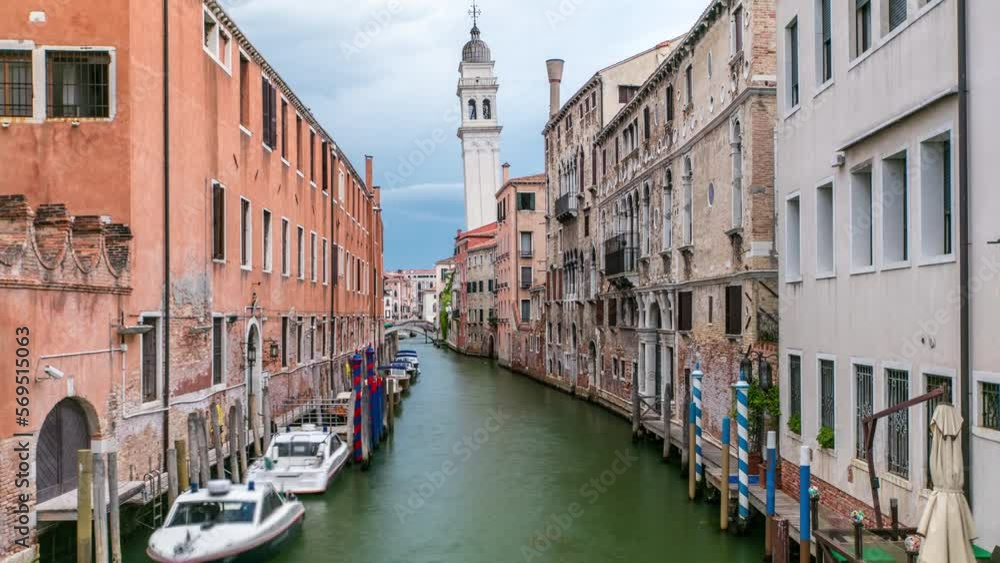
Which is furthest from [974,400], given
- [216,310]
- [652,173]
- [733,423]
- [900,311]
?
[652,173]

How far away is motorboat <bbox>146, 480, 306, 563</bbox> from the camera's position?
10.4 meters

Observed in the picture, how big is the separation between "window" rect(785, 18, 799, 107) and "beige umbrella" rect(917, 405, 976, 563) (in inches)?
244

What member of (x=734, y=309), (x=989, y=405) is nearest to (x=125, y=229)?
(x=734, y=309)

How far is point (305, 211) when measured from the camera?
2348 centimetres

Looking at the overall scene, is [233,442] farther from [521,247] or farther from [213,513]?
[521,247]

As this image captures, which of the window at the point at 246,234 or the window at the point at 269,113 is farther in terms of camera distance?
the window at the point at 269,113

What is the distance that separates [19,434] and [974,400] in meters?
8.71

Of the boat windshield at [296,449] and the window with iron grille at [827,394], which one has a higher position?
the window with iron grille at [827,394]

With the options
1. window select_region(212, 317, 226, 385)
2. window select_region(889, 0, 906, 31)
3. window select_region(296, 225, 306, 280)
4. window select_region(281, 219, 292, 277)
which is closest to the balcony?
window select_region(296, 225, 306, 280)

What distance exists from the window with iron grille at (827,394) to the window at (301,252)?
14704 millimetres

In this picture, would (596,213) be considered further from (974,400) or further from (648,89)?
(974,400)

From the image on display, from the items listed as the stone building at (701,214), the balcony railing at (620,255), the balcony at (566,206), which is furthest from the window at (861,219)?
the balcony at (566,206)

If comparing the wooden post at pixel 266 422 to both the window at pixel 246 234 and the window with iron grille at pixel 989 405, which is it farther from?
the window with iron grille at pixel 989 405

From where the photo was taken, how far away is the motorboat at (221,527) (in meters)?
10.4
